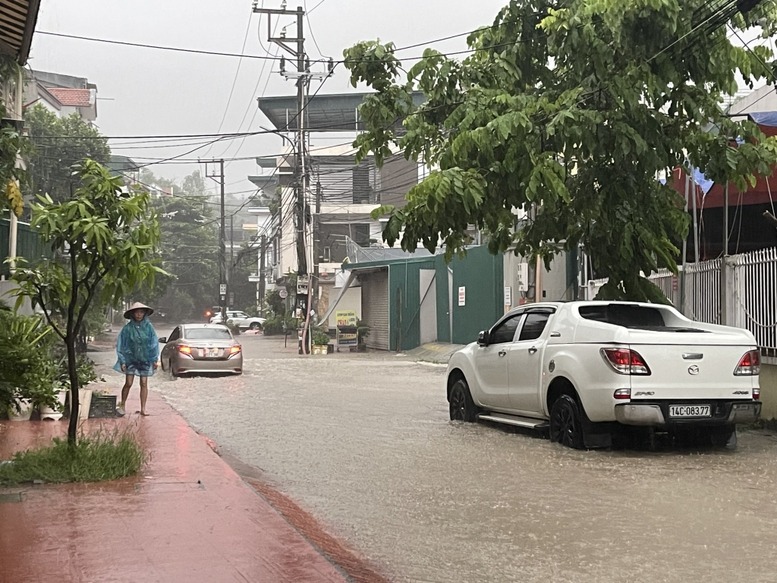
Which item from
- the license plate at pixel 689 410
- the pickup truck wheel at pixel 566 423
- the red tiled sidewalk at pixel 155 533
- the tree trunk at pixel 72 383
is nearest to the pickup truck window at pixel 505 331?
the pickup truck wheel at pixel 566 423

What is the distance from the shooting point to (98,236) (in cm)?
800

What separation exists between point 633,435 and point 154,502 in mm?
6597

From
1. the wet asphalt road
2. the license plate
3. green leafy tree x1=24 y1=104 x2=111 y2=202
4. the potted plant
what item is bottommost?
the wet asphalt road

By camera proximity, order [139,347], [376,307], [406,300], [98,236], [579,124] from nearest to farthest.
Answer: [98,236] < [579,124] < [139,347] < [406,300] < [376,307]

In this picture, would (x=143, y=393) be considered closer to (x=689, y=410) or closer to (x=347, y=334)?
(x=689, y=410)

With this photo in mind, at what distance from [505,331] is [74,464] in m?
6.25

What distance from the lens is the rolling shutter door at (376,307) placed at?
40.6 meters

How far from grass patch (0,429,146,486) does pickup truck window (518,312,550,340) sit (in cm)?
525

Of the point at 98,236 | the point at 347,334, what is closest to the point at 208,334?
the point at 347,334

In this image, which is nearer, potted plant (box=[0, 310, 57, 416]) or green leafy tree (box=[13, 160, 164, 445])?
green leafy tree (box=[13, 160, 164, 445])

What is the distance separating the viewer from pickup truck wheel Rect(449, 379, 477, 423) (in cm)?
1380

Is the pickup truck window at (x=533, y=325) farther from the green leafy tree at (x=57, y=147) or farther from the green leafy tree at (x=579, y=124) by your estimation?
the green leafy tree at (x=57, y=147)

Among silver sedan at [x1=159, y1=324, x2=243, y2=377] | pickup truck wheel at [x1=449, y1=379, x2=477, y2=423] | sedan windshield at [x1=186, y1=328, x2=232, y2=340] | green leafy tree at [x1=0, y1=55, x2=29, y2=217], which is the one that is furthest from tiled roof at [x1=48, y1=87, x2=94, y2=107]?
pickup truck wheel at [x1=449, y1=379, x2=477, y2=423]

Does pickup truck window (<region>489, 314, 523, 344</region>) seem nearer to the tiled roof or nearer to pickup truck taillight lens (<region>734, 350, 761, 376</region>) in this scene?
pickup truck taillight lens (<region>734, 350, 761, 376</region>)
